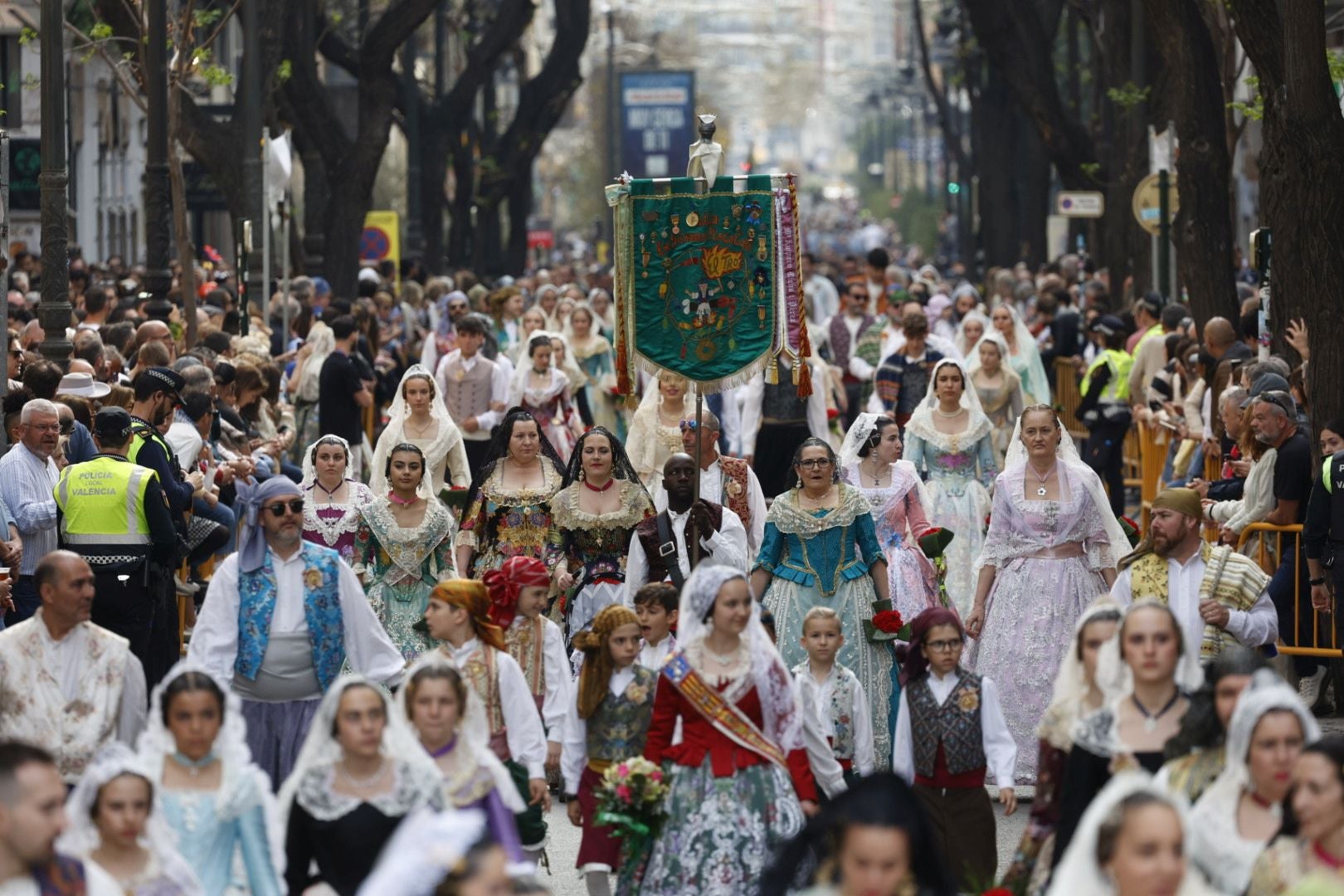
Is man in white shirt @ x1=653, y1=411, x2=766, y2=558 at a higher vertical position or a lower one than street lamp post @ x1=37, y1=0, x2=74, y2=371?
lower

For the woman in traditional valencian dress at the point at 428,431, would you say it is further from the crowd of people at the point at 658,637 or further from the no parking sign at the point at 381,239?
the no parking sign at the point at 381,239

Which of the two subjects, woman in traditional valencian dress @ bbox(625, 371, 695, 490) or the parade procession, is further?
woman in traditional valencian dress @ bbox(625, 371, 695, 490)

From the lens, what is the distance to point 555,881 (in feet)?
36.2

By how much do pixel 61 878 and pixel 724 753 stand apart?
9.55 feet

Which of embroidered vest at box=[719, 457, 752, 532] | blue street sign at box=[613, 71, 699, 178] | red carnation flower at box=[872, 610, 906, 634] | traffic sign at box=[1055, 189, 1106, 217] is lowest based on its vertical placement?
red carnation flower at box=[872, 610, 906, 634]

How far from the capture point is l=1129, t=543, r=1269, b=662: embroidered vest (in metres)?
11.0

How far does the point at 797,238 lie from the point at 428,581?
2.55 meters

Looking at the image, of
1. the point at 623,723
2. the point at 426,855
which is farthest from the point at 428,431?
the point at 426,855

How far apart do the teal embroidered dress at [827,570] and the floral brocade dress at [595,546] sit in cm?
93

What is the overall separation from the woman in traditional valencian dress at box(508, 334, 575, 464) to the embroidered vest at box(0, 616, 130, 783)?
10.2m

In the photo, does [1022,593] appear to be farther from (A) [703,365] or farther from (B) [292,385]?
(B) [292,385]

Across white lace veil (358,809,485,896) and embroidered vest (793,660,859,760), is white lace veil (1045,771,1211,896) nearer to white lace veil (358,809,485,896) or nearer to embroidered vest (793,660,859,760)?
white lace veil (358,809,485,896)

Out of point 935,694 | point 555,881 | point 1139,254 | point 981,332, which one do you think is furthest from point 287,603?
point 1139,254

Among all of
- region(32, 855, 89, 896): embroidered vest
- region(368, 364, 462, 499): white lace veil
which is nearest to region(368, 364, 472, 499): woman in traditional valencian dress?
region(368, 364, 462, 499): white lace veil
